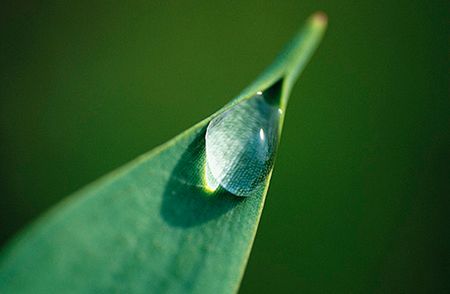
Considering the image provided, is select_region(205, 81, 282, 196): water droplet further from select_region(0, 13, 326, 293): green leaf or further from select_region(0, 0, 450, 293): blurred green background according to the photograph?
select_region(0, 0, 450, 293): blurred green background

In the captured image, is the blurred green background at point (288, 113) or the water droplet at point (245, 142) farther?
the blurred green background at point (288, 113)

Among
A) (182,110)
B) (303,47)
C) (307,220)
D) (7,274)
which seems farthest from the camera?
(182,110)

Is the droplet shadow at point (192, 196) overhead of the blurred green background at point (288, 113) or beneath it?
overhead

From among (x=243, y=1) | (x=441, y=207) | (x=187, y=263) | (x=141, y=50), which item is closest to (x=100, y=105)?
(x=141, y=50)

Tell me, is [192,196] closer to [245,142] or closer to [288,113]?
[245,142]

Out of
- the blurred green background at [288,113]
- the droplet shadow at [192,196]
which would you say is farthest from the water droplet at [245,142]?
the blurred green background at [288,113]

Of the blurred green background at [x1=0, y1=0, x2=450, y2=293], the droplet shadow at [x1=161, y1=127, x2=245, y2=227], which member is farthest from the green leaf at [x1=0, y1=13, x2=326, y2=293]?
the blurred green background at [x1=0, y1=0, x2=450, y2=293]

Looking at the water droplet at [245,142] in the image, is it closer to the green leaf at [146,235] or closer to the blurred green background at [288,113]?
the green leaf at [146,235]

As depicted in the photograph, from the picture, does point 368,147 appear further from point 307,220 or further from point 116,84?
point 116,84
